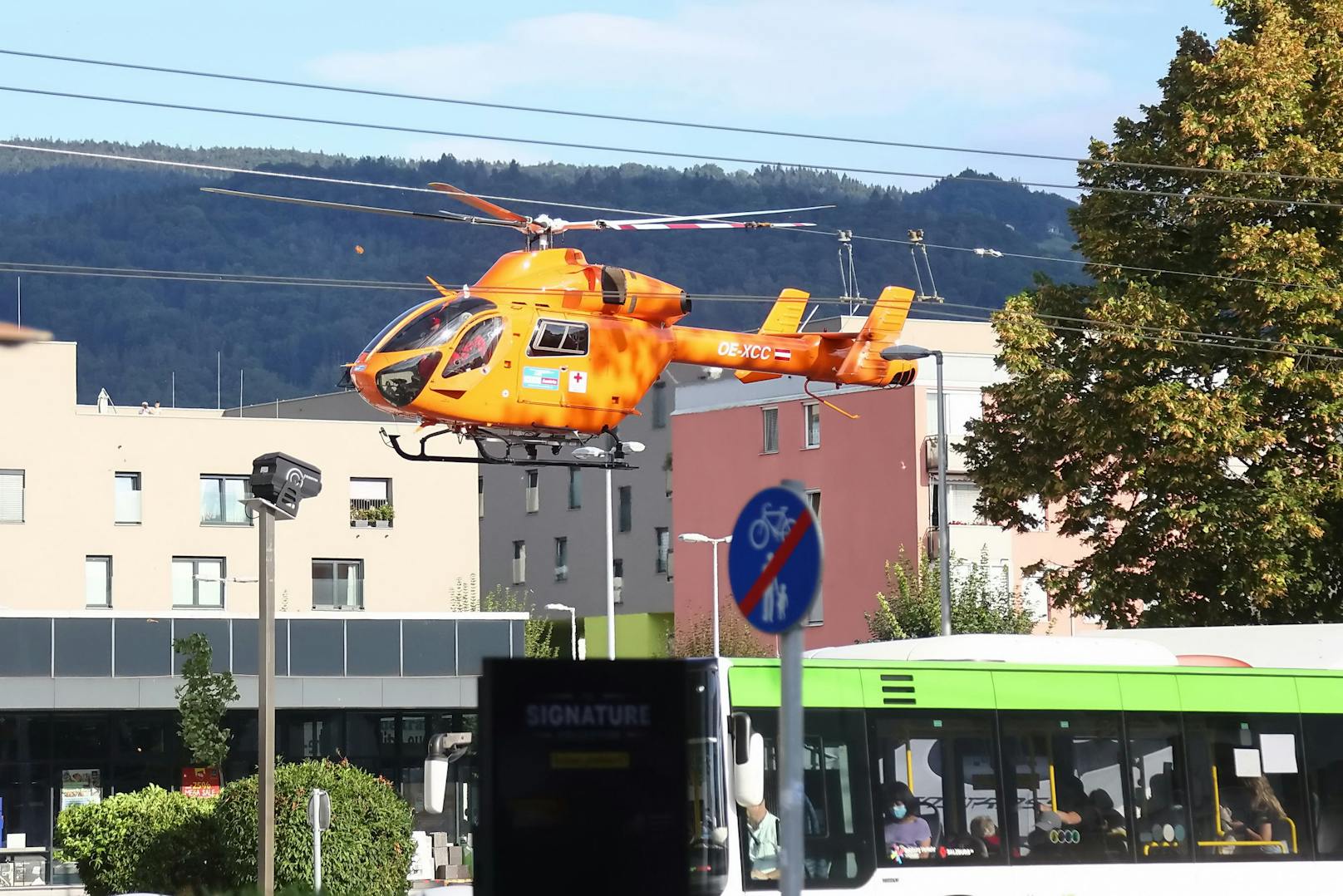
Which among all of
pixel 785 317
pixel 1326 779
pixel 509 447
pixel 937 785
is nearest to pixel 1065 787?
pixel 937 785

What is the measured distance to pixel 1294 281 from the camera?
29.6m

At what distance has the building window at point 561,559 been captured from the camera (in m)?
87.2

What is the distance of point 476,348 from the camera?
23.6 m

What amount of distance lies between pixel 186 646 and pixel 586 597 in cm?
3964

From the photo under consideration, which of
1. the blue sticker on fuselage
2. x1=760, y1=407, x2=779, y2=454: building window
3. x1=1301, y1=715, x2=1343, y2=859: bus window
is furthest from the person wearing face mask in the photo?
x1=760, y1=407, x2=779, y2=454: building window

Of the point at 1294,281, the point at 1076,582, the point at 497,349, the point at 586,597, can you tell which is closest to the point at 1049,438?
the point at 1076,582

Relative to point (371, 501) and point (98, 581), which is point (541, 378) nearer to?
point (98, 581)

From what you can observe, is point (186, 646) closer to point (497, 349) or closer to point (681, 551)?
point (497, 349)

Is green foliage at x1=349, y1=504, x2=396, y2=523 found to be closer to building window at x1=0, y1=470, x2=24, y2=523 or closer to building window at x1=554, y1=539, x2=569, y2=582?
building window at x1=0, y1=470, x2=24, y2=523

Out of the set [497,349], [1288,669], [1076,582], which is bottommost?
[1288,669]

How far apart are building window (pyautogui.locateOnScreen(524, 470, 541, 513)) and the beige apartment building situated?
2056cm

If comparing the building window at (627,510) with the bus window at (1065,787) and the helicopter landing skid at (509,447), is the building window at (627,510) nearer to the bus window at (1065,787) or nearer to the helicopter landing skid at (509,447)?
the helicopter landing skid at (509,447)

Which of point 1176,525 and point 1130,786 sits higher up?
point 1176,525

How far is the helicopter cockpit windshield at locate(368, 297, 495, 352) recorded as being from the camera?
76.8 feet
